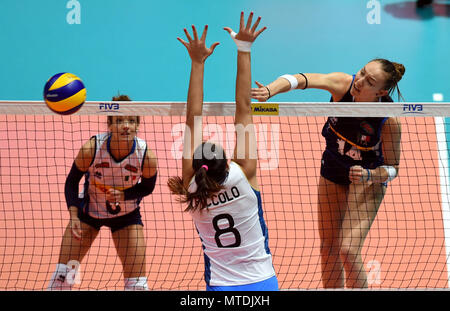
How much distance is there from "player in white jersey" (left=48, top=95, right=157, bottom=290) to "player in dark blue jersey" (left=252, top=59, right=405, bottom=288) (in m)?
1.15

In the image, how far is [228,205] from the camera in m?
2.60

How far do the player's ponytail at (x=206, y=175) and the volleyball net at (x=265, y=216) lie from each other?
3.82 ft

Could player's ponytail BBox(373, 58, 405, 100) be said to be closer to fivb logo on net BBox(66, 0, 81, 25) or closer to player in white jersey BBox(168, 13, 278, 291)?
player in white jersey BBox(168, 13, 278, 291)

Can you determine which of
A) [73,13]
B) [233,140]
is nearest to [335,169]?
[233,140]

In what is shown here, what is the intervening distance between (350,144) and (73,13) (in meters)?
5.67

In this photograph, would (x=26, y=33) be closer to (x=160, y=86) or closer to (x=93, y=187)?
(x=160, y=86)

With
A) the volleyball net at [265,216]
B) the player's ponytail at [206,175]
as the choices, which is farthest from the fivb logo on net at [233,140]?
the player's ponytail at [206,175]

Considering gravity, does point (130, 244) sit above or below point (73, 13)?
below

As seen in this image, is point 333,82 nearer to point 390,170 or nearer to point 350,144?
point 350,144

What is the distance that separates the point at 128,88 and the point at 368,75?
4.49m

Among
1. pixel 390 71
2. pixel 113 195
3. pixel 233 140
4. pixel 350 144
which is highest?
pixel 390 71

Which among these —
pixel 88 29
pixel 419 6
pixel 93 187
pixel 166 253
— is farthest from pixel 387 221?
pixel 88 29

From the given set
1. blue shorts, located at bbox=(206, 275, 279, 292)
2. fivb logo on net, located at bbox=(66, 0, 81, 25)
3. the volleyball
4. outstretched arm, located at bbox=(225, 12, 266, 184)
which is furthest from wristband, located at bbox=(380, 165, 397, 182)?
fivb logo on net, located at bbox=(66, 0, 81, 25)

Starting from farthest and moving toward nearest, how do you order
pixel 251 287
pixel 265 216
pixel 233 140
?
pixel 233 140 → pixel 265 216 → pixel 251 287
